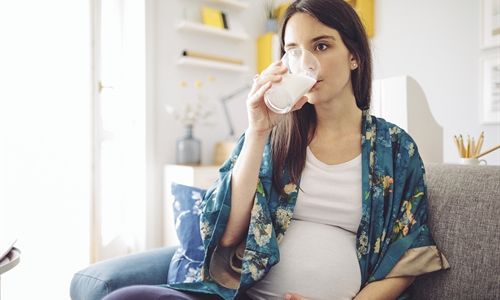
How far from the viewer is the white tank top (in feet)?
2.94

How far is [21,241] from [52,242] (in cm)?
22

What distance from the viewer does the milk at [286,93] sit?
0.83 metres

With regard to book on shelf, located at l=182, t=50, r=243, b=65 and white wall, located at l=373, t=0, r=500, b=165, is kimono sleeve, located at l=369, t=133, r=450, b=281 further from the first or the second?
book on shelf, located at l=182, t=50, r=243, b=65

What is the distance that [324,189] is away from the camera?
3.29ft

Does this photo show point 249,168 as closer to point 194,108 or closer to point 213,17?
point 194,108

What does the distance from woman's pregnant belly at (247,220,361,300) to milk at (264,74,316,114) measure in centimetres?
35

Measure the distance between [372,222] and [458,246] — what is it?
24cm

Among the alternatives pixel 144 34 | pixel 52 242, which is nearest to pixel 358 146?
pixel 52 242

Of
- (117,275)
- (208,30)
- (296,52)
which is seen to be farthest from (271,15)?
(117,275)

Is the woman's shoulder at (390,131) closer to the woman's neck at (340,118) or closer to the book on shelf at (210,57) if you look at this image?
the woman's neck at (340,118)

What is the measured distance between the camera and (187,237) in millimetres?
1228

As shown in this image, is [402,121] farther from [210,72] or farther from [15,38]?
[210,72]

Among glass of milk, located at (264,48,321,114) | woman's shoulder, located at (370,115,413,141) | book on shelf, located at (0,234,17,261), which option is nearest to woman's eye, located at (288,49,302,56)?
glass of milk, located at (264,48,321,114)

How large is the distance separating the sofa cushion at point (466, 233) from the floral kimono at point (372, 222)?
0.04 meters
